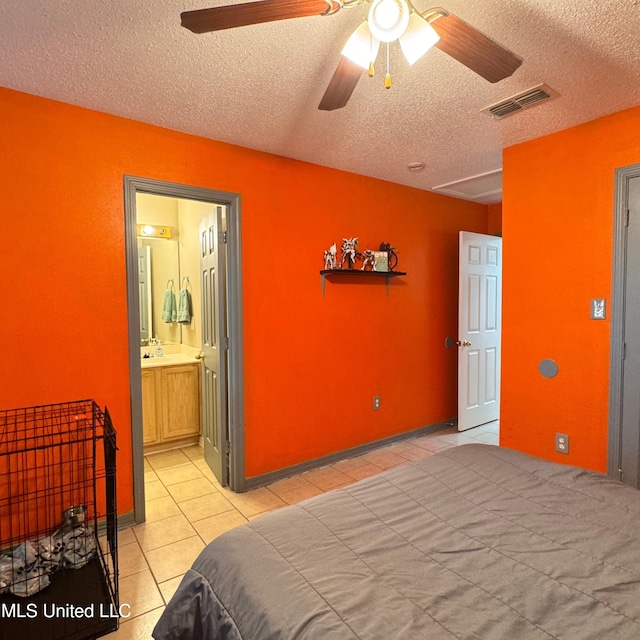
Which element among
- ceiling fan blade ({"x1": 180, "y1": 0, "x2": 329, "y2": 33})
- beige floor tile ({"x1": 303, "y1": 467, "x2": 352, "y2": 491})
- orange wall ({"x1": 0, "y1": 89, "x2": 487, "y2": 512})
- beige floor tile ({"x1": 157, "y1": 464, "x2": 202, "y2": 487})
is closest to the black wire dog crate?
orange wall ({"x1": 0, "y1": 89, "x2": 487, "y2": 512})

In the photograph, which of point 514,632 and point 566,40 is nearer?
point 514,632

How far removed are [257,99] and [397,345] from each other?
248 centimetres

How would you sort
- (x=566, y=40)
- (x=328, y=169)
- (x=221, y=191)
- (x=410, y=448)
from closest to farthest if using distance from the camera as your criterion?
(x=566, y=40), (x=221, y=191), (x=328, y=169), (x=410, y=448)

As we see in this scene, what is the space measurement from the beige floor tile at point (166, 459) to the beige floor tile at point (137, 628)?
166 cm

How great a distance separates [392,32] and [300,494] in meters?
2.72

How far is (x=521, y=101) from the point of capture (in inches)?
87.8

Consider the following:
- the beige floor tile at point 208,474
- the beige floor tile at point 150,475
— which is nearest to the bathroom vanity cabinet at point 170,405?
the beige floor tile at point 150,475

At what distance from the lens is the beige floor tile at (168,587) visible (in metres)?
1.89

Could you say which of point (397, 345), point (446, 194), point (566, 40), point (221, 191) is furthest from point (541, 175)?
point (221, 191)

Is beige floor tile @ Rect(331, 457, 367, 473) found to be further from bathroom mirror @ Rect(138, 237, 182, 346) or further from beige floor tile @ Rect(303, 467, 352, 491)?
bathroom mirror @ Rect(138, 237, 182, 346)

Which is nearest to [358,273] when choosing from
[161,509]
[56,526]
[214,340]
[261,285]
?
[261,285]

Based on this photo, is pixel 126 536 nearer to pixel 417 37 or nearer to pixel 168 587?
pixel 168 587

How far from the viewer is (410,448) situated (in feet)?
12.3

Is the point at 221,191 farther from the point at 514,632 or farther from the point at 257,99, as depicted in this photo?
the point at 514,632
